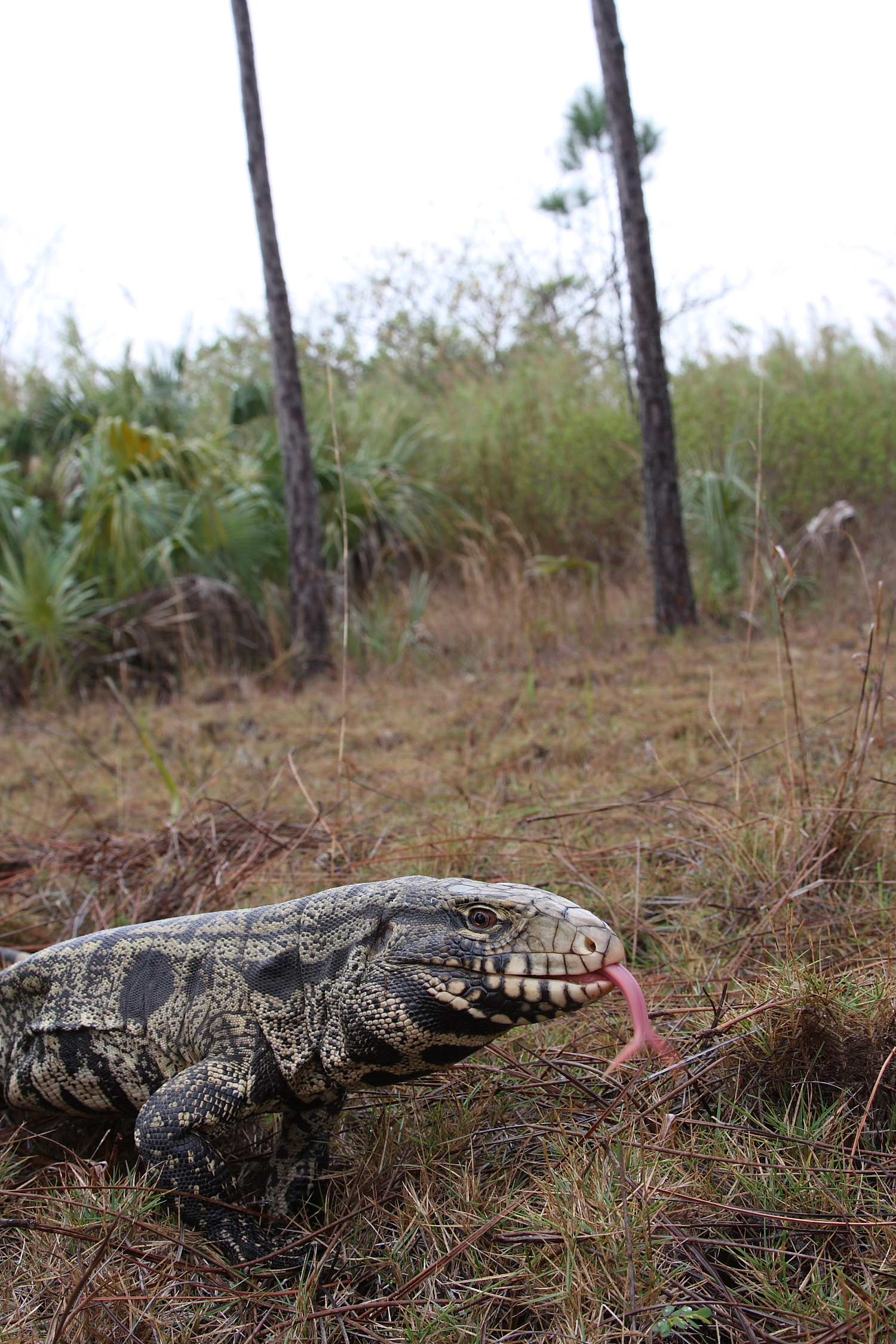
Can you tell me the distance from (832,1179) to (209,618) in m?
7.64

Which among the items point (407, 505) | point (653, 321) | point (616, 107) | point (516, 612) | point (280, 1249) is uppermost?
point (616, 107)

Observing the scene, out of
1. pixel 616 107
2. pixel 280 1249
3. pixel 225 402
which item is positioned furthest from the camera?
pixel 225 402

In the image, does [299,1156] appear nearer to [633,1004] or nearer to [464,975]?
[464,975]

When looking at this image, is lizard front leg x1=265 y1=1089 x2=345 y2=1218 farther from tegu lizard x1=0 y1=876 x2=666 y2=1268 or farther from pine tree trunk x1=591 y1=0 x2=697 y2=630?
pine tree trunk x1=591 y1=0 x2=697 y2=630

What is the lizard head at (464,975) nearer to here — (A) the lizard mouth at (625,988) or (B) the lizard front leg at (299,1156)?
(A) the lizard mouth at (625,988)

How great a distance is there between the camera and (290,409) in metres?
8.72

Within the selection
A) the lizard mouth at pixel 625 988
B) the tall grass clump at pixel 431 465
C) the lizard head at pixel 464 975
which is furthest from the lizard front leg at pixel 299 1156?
the tall grass clump at pixel 431 465

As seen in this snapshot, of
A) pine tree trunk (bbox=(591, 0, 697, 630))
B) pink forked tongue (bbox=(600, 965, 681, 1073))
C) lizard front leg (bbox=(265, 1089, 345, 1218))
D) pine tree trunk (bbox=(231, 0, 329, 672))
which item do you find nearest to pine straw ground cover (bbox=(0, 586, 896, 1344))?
lizard front leg (bbox=(265, 1089, 345, 1218))

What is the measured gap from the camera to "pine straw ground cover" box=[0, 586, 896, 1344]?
155cm

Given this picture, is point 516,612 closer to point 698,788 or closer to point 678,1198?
point 698,788

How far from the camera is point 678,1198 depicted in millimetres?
1620

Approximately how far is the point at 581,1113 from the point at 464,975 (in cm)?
52

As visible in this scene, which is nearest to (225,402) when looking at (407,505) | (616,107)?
(407,505)

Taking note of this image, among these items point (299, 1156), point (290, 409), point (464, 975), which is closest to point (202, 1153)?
point (299, 1156)
